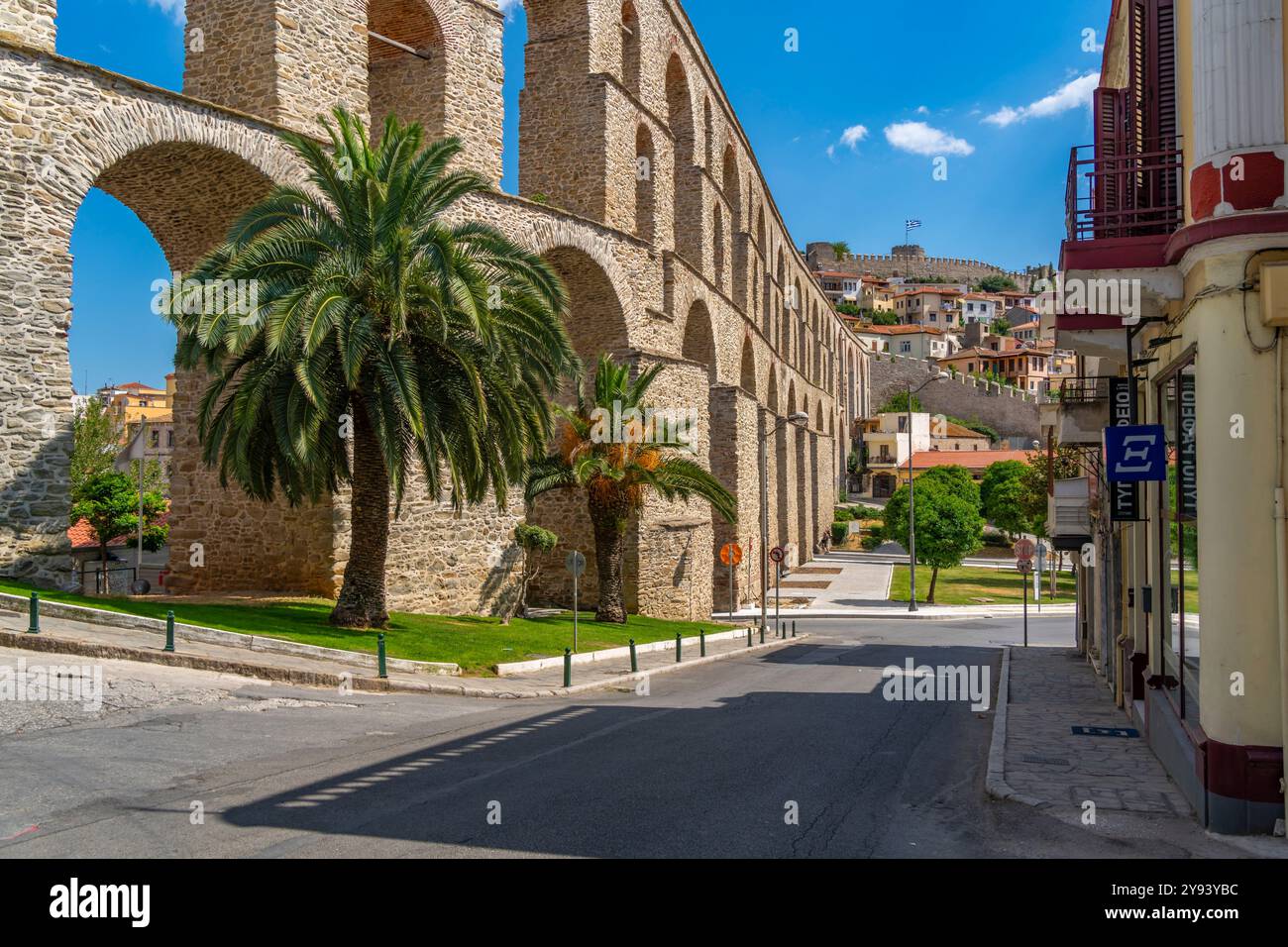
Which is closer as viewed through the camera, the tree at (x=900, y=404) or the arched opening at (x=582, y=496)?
the arched opening at (x=582, y=496)

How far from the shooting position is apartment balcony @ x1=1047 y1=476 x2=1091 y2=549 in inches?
755

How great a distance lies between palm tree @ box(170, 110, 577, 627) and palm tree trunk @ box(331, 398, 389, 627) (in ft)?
0.08

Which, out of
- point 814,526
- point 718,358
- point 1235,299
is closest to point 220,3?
point 1235,299

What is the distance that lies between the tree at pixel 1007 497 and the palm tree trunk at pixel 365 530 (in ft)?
154

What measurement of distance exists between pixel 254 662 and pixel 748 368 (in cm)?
3960

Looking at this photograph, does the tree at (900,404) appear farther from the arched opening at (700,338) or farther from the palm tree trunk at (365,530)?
the palm tree trunk at (365,530)

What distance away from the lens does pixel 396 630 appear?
18453 millimetres

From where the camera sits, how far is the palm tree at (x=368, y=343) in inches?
616
